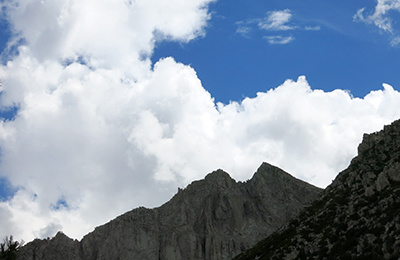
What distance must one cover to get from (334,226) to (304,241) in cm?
503

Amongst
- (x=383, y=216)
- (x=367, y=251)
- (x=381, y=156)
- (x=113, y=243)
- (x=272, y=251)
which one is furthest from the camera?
(x=113, y=243)

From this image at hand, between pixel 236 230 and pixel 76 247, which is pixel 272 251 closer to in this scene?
pixel 236 230

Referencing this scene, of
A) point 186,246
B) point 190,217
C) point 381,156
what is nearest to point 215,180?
point 190,217

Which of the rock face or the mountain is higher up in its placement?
the rock face

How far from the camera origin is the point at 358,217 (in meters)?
61.4

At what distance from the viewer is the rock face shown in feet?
538

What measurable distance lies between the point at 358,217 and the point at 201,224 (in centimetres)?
11966

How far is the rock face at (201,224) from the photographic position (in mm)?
164125

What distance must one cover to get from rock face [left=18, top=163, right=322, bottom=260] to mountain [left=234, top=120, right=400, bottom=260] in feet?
267

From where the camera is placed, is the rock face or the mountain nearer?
the mountain

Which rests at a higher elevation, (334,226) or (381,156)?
(381,156)

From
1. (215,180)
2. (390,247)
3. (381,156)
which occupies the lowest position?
(390,247)

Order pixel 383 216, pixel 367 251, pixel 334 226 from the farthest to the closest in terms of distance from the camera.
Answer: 1. pixel 334 226
2. pixel 383 216
3. pixel 367 251

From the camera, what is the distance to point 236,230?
566ft
